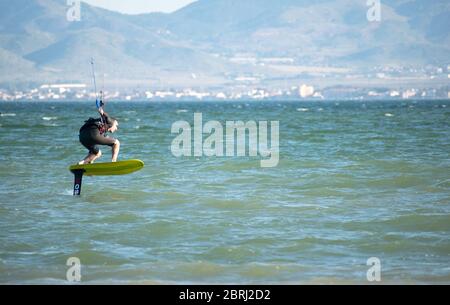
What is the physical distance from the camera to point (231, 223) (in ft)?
59.1

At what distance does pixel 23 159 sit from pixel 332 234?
20.4 metres

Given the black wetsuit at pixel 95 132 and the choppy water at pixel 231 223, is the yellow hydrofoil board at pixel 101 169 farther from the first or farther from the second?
the black wetsuit at pixel 95 132

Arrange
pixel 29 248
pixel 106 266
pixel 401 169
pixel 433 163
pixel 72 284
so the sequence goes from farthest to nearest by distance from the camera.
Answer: pixel 433 163 → pixel 401 169 → pixel 29 248 → pixel 106 266 → pixel 72 284

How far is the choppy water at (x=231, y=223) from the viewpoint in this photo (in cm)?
1403

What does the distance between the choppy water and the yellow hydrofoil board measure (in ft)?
2.04

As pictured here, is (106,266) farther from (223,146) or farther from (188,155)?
(223,146)

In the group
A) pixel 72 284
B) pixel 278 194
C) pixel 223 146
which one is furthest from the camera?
pixel 223 146

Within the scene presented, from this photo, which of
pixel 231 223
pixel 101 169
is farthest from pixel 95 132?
pixel 231 223

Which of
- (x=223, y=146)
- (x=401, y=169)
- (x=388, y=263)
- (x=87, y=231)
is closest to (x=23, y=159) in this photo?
(x=223, y=146)

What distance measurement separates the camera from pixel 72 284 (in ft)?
42.9

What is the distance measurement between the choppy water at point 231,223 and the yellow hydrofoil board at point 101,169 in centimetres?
62

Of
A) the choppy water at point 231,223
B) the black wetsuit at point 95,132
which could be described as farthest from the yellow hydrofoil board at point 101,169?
the black wetsuit at point 95,132

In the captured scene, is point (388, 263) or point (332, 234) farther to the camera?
point (332, 234)

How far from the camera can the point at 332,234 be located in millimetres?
16672
